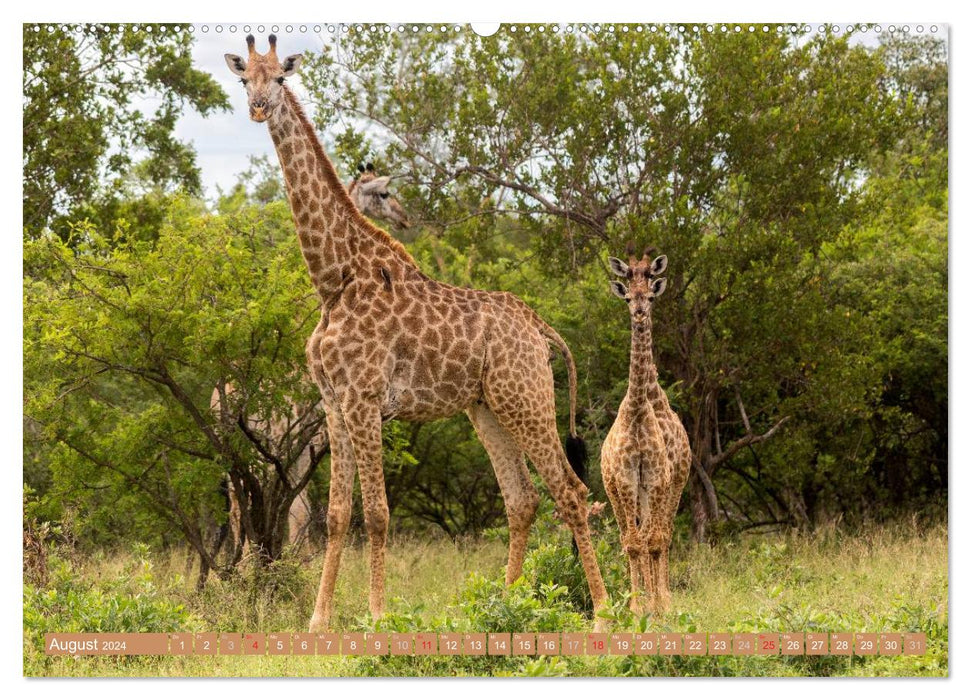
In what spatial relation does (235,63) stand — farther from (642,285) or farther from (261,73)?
(642,285)

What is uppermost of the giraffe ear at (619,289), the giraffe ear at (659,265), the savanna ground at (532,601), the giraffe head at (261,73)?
the giraffe head at (261,73)

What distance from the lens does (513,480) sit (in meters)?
8.73

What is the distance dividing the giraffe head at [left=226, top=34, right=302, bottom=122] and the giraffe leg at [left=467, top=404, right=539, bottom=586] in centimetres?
253

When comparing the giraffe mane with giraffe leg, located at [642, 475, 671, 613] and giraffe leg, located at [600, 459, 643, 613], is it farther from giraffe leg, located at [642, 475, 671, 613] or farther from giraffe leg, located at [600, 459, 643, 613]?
giraffe leg, located at [642, 475, 671, 613]

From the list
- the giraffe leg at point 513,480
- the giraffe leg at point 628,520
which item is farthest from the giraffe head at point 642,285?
the giraffe leg at point 513,480

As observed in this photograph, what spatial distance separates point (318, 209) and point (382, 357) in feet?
3.44

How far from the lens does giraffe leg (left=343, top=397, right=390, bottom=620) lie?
7.88 meters

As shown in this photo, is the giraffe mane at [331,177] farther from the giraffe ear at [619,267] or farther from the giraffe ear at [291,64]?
the giraffe ear at [619,267]

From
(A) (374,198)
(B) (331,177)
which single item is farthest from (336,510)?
(A) (374,198)

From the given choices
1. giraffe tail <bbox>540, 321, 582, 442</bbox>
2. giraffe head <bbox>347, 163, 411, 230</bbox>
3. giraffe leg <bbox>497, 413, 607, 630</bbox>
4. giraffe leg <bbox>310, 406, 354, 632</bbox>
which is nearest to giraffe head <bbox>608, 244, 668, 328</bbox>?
giraffe tail <bbox>540, 321, 582, 442</bbox>

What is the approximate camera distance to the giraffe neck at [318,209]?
7.94 meters

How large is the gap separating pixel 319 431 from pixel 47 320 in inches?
103

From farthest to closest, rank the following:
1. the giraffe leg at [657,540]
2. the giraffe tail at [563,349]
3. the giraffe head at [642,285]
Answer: the giraffe tail at [563,349] < the giraffe leg at [657,540] < the giraffe head at [642,285]

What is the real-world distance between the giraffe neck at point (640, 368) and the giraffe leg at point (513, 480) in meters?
0.88
